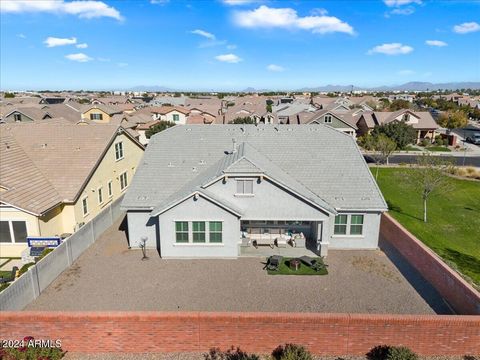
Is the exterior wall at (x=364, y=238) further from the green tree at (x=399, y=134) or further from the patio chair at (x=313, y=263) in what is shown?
the green tree at (x=399, y=134)

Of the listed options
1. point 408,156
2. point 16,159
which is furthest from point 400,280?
point 408,156

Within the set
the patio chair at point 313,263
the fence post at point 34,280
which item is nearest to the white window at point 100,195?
the fence post at point 34,280

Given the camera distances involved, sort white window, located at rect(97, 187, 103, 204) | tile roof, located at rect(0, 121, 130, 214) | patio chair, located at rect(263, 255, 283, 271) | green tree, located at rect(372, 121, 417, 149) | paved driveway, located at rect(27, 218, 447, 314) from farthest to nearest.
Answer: green tree, located at rect(372, 121, 417, 149)
white window, located at rect(97, 187, 103, 204)
tile roof, located at rect(0, 121, 130, 214)
patio chair, located at rect(263, 255, 283, 271)
paved driveway, located at rect(27, 218, 447, 314)

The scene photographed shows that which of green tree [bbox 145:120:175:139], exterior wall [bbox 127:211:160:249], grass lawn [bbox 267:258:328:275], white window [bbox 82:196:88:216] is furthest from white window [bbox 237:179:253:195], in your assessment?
green tree [bbox 145:120:175:139]

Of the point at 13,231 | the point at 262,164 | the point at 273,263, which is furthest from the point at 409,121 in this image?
the point at 13,231

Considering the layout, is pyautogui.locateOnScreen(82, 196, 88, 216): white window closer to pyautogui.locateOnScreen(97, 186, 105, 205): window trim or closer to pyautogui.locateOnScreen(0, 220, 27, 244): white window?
pyautogui.locateOnScreen(97, 186, 105, 205): window trim

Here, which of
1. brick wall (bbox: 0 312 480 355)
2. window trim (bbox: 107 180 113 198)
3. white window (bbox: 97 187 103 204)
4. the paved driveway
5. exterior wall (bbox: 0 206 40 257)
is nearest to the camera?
brick wall (bbox: 0 312 480 355)

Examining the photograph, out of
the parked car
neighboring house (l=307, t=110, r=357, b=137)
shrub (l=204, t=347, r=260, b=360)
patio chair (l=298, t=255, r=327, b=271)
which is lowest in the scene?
shrub (l=204, t=347, r=260, b=360)

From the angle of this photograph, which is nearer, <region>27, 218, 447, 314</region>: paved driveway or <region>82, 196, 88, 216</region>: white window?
<region>27, 218, 447, 314</region>: paved driveway

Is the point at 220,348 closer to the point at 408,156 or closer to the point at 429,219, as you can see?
the point at 429,219
